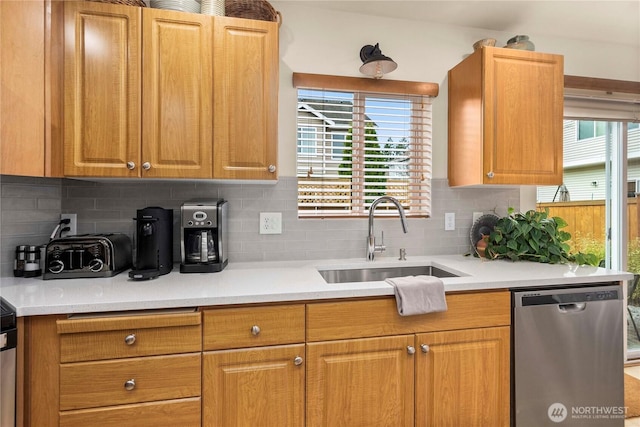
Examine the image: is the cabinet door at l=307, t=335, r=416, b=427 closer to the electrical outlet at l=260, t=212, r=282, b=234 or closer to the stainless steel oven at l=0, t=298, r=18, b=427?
the electrical outlet at l=260, t=212, r=282, b=234

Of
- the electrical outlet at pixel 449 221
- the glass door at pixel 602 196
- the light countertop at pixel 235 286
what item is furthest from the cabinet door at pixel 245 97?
the glass door at pixel 602 196

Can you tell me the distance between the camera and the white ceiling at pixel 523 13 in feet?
6.76

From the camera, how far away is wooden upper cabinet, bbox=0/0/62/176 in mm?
1307

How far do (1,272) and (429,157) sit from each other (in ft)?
7.82

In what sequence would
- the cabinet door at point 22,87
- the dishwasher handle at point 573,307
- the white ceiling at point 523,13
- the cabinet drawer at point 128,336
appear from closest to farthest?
the cabinet drawer at point 128,336
the cabinet door at point 22,87
the dishwasher handle at point 573,307
the white ceiling at point 523,13

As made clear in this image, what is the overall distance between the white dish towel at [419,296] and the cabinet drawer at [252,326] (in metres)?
0.42

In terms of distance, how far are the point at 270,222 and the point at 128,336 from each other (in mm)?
985

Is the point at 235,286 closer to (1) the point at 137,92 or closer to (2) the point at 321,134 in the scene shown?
(1) the point at 137,92

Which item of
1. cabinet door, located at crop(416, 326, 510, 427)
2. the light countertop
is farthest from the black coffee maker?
cabinet door, located at crop(416, 326, 510, 427)

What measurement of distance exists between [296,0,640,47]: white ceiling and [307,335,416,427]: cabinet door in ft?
6.36

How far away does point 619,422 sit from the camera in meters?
1.70

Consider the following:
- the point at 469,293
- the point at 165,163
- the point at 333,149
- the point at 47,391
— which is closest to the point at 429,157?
the point at 333,149

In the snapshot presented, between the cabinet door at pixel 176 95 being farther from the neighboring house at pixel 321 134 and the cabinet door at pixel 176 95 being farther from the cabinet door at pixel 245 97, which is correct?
the neighboring house at pixel 321 134

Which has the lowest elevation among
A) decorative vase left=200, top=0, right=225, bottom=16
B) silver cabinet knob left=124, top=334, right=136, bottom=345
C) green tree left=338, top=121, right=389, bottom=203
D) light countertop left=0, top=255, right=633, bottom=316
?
silver cabinet knob left=124, top=334, right=136, bottom=345
